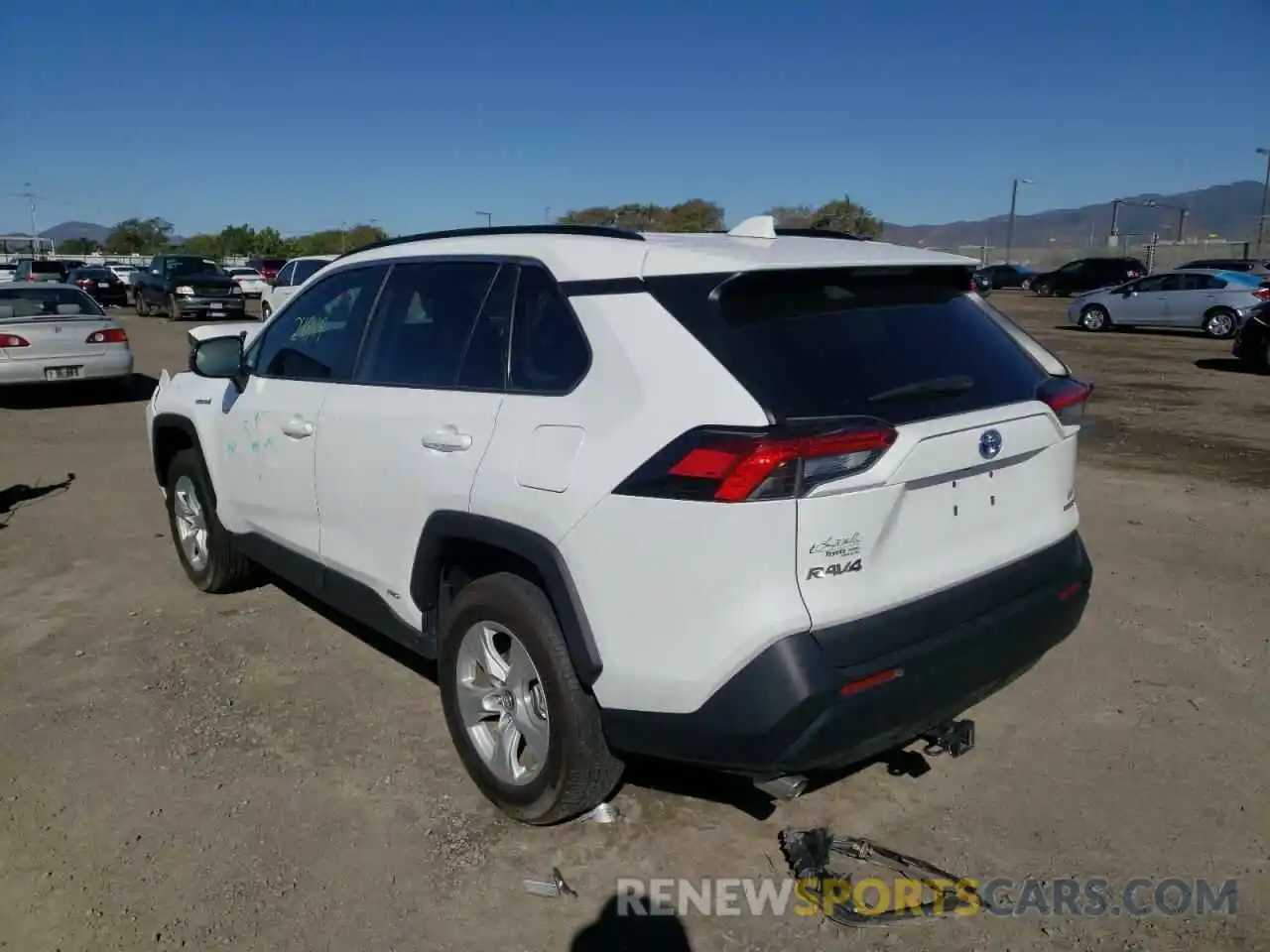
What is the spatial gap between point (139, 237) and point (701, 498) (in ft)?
391

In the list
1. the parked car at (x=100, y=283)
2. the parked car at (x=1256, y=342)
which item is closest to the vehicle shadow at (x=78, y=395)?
the parked car at (x=1256, y=342)

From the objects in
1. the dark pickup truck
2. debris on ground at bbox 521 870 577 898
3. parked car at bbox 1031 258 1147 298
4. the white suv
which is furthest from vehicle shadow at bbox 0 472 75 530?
parked car at bbox 1031 258 1147 298

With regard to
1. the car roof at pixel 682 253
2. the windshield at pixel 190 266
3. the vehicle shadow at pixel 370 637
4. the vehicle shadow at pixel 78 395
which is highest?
the car roof at pixel 682 253

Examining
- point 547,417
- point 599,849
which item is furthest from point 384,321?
point 599,849

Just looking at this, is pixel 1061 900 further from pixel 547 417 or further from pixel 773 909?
pixel 547 417

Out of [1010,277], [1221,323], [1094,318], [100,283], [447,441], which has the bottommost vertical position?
[1010,277]

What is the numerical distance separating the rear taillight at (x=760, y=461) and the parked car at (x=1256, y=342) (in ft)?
54.1

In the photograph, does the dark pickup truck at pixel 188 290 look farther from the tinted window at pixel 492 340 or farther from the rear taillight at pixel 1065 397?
the rear taillight at pixel 1065 397

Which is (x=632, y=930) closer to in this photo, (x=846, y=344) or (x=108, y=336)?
(x=846, y=344)

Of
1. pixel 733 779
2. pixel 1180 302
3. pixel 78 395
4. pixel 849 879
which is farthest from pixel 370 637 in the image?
pixel 1180 302

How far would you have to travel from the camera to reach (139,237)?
10662 cm

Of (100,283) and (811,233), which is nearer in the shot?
(811,233)

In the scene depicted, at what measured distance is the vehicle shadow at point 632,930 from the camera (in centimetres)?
283

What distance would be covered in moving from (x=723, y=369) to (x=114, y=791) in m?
2.70
